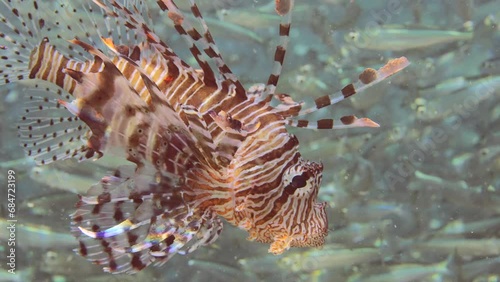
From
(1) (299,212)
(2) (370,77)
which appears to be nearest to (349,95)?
(2) (370,77)

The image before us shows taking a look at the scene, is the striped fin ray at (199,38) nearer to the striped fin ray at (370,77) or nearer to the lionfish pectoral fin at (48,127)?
the striped fin ray at (370,77)

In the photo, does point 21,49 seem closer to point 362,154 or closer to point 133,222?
point 133,222

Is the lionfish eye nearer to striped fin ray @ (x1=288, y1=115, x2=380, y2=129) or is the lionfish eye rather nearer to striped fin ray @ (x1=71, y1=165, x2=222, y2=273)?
striped fin ray @ (x1=288, y1=115, x2=380, y2=129)

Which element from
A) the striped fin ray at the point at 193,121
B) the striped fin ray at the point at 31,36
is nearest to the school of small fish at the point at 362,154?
the striped fin ray at the point at 31,36

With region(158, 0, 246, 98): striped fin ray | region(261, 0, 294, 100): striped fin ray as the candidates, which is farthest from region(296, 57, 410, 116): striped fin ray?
region(158, 0, 246, 98): striped fin ray

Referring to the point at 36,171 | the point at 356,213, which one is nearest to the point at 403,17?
the point at 356,213

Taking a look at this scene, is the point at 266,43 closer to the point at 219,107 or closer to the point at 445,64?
the point at 445,64
